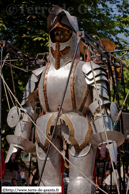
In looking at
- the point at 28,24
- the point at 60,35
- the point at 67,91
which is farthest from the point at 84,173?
the point at 28,24

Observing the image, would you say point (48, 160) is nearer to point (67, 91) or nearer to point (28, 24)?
point (67, 91)

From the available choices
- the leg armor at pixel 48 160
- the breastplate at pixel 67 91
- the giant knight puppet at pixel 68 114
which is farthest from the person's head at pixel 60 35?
the leg armor at pixel 48 160

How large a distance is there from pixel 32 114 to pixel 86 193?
131 centimetres

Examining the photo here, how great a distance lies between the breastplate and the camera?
12.6ft

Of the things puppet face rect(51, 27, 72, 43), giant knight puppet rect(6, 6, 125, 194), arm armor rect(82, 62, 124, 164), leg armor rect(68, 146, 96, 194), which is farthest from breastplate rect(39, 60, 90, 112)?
leg armor rect(68, 146, 96, 194)

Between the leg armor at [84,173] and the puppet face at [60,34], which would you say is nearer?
the leg armor at [84,173]

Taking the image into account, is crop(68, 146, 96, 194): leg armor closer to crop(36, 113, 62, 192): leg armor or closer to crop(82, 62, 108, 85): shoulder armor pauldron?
crop(36, 113, 62, 192): leg armor

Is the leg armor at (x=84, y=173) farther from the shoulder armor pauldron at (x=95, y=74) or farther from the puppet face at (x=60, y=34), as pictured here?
the puppet face at (x=60, y=34)

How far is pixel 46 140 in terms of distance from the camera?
147 inches

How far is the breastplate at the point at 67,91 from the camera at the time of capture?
3.83 metres

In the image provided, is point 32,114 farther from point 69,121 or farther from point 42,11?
point 42,11

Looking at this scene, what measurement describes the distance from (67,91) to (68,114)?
295mm

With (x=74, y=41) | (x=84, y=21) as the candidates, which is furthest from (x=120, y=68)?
(x=84, y=21)

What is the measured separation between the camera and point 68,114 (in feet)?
12.5
